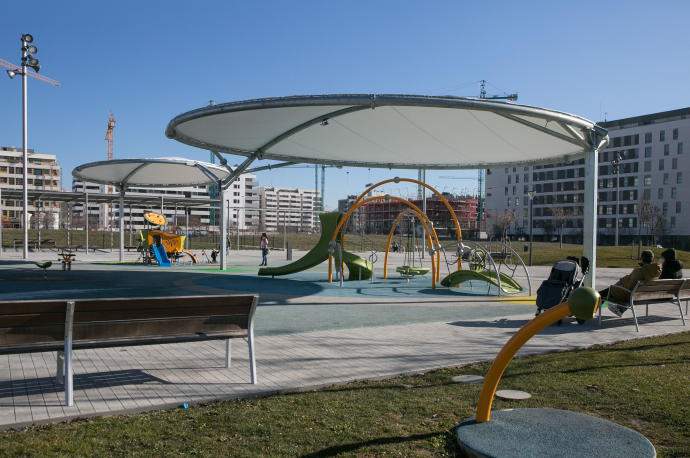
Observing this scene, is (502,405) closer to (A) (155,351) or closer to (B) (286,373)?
(B) (286,373)

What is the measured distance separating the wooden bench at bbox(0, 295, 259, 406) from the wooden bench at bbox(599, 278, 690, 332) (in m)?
6.69

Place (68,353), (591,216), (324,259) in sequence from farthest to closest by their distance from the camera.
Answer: (324,259) → (591,216) → (68,353)

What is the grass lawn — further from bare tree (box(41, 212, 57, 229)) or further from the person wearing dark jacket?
bare tree (box(41, 212, 57, 229))

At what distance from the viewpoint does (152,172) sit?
84.5 ft

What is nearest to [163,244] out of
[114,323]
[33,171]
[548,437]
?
[114,323]

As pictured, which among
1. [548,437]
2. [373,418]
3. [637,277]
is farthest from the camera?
[637,277]

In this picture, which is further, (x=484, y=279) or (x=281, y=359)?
(x=484, y=279)

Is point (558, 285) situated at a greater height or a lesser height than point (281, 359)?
greater

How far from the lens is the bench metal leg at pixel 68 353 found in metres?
4.60

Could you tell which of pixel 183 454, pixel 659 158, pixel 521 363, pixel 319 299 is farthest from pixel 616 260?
pixel 659 158

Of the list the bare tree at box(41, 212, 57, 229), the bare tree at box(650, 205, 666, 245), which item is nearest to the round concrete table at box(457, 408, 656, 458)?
the bare tree at box(650, 205, 666, 245)

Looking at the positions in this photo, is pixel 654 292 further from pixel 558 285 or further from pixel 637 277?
pixel 558 285

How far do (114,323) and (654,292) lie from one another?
8.71 metres

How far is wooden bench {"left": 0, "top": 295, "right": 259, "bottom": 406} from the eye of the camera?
466cm
